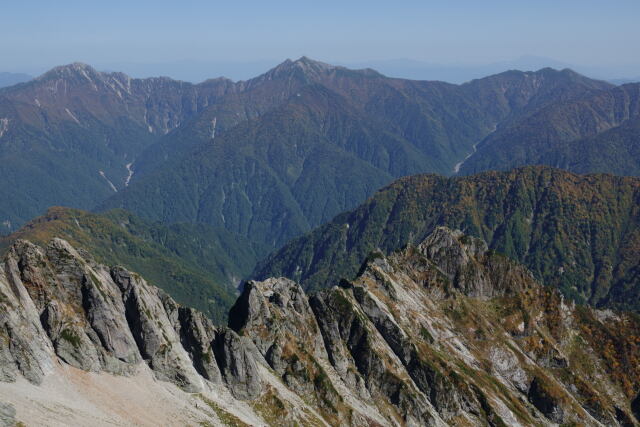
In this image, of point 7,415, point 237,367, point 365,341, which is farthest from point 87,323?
point 365,341

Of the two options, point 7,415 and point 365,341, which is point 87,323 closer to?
point 7,415

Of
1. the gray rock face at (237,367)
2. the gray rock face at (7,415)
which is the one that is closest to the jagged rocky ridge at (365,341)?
the gray rock face at (237,367)

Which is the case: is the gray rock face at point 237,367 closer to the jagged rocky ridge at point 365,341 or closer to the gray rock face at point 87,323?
the jagged rocky ridge at point 365,341

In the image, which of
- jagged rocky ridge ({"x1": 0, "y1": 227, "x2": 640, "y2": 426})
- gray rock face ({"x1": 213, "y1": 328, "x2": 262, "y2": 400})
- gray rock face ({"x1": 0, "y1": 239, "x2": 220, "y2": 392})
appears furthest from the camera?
gray rock face ({"x1": 213, "y1": 328, "x2": 262, "y2": 400})

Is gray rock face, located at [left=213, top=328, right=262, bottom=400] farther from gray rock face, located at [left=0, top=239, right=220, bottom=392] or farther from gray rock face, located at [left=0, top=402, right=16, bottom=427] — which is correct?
gray rock face, located at [left=0, top=402, right=16, bottom=427]

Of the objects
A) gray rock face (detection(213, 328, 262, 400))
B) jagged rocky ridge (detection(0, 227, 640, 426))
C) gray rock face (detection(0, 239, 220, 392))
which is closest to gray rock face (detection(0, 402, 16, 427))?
jagged rocky ridge (detection(0, 227, 640, 426))

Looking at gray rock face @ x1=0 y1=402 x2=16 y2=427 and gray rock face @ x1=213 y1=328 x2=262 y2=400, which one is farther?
gray rock face @ x1=213 y1=328 x2=262 y2=400

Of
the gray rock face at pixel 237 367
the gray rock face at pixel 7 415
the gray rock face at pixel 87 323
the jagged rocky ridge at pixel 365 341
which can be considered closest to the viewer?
the gray rock face at pixel 7 415

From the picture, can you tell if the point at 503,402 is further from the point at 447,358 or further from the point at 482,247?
the point at 482,247

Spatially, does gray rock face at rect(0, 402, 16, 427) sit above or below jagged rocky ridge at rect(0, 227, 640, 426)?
above
